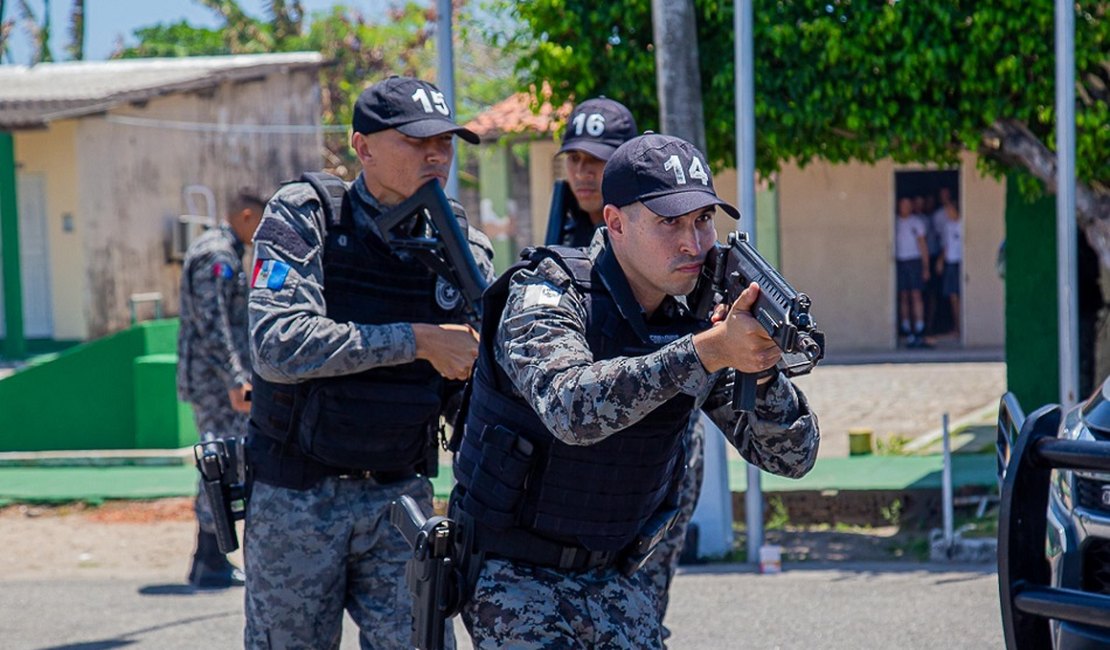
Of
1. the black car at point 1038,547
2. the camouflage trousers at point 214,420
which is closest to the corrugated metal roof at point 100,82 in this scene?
the camouflage trousers at point 214,420

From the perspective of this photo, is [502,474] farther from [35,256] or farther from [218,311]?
[35,256]

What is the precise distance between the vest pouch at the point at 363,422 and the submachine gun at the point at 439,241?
0.31 meters

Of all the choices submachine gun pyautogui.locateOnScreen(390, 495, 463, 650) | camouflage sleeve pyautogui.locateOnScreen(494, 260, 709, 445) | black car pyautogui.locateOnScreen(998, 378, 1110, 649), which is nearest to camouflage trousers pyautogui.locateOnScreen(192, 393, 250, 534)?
submachine gun pyautogui.locateOnScreen(390, 495, 463, 650)

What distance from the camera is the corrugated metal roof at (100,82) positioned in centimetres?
1881

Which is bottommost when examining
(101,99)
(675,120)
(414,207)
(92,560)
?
(92,560)

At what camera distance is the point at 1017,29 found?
7.64 metres

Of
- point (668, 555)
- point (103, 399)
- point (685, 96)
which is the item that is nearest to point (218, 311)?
point (685, 96)

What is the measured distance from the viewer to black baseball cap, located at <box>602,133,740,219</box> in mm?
3057

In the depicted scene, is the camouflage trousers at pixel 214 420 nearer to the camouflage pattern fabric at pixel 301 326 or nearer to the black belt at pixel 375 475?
the black belt at pixel 375 475

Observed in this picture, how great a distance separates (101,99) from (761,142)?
42.9 ft

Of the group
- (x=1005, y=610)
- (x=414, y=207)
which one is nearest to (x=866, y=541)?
(x=414, y=207)

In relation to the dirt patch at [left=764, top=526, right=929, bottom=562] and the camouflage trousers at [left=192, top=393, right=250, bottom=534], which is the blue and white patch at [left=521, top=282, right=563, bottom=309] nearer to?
the camouflage trousers at [left=192, top=393, right=250, bottom=534]

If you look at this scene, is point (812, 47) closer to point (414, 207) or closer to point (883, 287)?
point (414, 207)

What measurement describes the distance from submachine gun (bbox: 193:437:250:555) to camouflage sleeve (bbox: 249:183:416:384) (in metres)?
0.46
